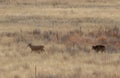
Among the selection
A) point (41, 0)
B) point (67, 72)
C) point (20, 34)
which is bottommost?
point (41, 0)

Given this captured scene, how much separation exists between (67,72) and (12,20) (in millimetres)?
17634

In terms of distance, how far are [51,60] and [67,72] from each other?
7.25 ft

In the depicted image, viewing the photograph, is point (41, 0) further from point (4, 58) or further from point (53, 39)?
point (4, 58)

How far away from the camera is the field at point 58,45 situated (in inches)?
590

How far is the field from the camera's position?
15.0 metres

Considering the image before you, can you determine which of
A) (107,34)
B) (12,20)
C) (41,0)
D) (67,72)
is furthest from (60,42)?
(41,0)

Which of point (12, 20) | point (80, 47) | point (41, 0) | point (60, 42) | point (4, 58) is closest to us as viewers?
point (4, 58)

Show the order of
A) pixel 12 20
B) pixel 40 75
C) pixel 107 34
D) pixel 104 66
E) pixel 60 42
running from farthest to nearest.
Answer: pixel 12 20 < pixel 107 34 < pixel 60 42 < pixel 104 66 < pixel 40 75

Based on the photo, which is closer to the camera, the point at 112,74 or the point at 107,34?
the point at 112,74

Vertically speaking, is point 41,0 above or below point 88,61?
below

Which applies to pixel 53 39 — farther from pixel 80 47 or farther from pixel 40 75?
pixel 40 75

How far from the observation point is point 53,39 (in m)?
22.6

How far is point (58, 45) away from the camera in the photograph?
20.7 metres

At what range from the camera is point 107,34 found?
2380 cm
